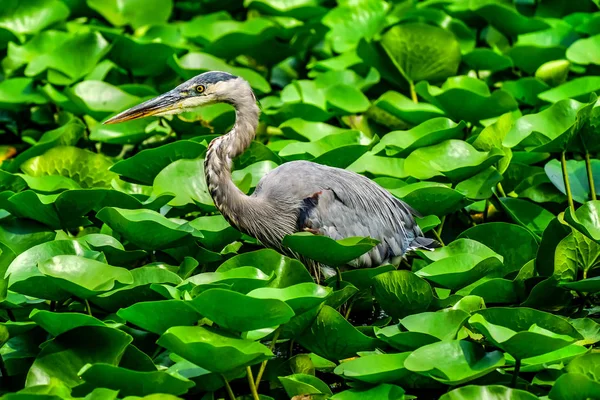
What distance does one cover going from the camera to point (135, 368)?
124 inches

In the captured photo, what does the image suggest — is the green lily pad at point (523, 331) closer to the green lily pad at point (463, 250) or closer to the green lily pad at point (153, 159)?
the green lily pad at point (463, 250)

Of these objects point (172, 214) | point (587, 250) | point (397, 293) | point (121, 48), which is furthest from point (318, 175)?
point (121, 48)

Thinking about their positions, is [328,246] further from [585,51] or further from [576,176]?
[585,51]

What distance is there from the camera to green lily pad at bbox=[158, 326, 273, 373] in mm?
2797

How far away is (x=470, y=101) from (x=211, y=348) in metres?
2.44

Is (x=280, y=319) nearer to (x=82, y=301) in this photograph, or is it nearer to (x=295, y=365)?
(x=295, y=365)

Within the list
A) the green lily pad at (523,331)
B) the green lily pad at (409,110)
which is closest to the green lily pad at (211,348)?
the green lily pad at (523,331)

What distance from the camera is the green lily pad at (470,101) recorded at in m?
4.77

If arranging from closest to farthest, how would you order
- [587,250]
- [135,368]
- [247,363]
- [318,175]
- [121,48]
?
[247,363]
[135,368]
[587,250]
[318,175]
[121,48]

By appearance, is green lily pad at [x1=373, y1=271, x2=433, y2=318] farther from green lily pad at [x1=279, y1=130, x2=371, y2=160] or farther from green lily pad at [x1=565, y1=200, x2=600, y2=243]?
green lily pad at [x1=279, y1=130, x2=371, y2=160]

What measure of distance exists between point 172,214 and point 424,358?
170 cm

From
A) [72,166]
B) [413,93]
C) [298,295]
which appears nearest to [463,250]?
[298,295]

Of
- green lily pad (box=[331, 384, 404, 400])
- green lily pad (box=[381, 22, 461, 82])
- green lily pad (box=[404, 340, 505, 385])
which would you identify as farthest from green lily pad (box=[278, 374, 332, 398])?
green lily pad (box=[381, 22, 461, 82])

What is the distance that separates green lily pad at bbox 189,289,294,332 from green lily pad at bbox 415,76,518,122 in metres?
2.14
